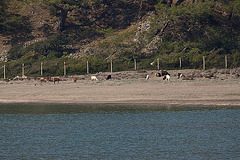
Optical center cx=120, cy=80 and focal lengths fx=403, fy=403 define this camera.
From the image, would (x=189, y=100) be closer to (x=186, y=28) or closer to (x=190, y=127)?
(x=190, y=127)

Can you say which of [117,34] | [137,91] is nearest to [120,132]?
[137,91]

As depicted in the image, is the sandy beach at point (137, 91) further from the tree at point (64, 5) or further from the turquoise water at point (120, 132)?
the tree at point (64, 5)

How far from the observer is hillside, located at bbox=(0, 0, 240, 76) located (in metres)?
49.8

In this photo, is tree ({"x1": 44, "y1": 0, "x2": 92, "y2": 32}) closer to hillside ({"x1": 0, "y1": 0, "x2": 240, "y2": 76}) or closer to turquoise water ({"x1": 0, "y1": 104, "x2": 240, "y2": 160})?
hillside ({"x1": 0, "y1": 0, "x2": 240, "y2": 76})

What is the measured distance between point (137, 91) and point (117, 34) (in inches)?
1094

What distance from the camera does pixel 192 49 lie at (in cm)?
4981

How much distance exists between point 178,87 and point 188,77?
5929mm

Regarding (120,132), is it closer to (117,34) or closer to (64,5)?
(117,34)

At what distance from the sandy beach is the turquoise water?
2076mm

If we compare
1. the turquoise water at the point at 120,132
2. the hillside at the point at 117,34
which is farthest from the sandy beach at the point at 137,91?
the hillside at the point at 117,34

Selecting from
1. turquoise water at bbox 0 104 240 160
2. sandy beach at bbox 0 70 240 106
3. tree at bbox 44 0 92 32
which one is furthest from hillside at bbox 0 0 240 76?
turquoise water at bbox 0 104 240 160

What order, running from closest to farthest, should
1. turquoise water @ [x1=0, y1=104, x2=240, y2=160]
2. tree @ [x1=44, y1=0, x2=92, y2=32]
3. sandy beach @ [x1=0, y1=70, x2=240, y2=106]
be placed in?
turquoise water @ [x1=0, y1=104, x2=240, y2=160] < sandy beach @ [x1=0, y1=70, x2=240, y2=106] < tree @ [x1=44, y1=0, x2=92, y2=32]

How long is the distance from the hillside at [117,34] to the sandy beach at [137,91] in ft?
27.0

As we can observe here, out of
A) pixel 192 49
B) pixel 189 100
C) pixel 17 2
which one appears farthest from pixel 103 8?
pixel 189 100
